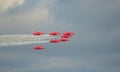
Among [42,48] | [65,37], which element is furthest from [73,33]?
[42,48]

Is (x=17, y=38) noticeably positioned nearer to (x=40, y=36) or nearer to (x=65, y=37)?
(x=40, y=36)

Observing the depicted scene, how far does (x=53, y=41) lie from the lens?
15062 cm

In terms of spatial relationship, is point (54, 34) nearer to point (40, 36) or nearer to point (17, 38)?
point (40, 36)

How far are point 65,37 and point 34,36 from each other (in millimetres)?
13023

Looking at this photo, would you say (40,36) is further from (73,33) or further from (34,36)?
(73,33)

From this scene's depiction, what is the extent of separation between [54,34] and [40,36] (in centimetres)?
577

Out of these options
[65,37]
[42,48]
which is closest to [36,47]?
[42,48]

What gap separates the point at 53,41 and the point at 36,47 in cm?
922

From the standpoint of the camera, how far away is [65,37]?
5965 inches

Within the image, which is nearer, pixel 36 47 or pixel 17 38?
pixel 17 38

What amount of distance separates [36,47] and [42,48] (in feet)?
12.1

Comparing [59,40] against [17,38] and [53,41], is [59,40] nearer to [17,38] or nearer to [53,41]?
[53,41]

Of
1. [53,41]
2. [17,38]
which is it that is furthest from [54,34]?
[17,38]

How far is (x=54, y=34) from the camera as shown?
5837 inches
